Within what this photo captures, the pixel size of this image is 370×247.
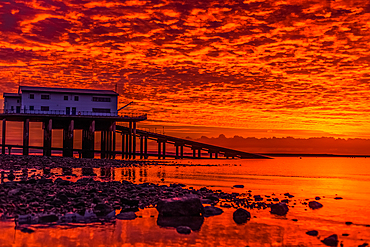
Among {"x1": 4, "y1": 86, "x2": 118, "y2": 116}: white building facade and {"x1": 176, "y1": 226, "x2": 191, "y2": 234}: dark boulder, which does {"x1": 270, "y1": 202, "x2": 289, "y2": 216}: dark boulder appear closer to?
{"x1": 176, "y1": 226, "x2": 191, "y2": 234}: dark boulder

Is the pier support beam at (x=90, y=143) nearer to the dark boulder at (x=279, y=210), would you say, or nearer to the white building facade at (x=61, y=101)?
the white building facade at (x=61, y=101)

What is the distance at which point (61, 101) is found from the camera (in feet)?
217

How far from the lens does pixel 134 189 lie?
21.9 metres

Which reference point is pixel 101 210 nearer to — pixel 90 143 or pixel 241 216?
pixel 241 216

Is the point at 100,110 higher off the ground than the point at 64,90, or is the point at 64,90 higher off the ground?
the point at 64,90

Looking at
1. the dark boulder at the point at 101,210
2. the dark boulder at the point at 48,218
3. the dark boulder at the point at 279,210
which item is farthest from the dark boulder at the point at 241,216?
the dark boulder at the point at 48,218

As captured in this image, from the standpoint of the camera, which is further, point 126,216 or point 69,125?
point 69,125

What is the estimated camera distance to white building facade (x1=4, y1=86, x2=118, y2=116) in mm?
64625

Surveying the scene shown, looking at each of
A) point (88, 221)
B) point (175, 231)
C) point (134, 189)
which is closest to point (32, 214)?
point (88, 221)

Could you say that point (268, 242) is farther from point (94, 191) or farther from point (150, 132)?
point (150, 132)

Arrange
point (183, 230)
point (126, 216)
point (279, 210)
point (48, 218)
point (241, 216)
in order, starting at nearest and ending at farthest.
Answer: point (183, 230)
point (48, 218)
point (126, 216)
point (241, 216)
point (279, 210)

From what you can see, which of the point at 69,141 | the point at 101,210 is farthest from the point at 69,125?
the point at 101,210

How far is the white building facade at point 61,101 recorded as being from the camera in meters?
64.6

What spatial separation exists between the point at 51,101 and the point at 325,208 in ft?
181
